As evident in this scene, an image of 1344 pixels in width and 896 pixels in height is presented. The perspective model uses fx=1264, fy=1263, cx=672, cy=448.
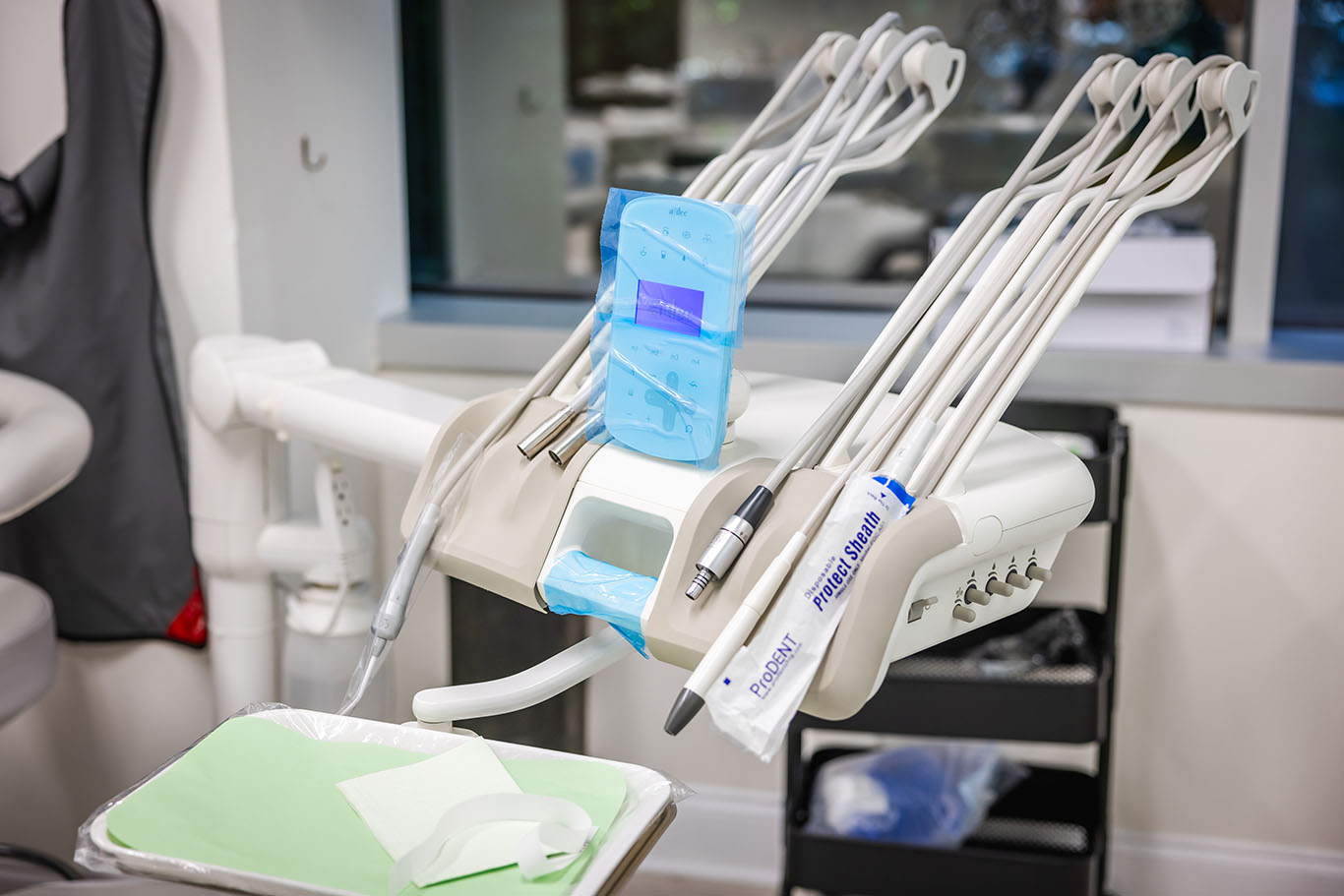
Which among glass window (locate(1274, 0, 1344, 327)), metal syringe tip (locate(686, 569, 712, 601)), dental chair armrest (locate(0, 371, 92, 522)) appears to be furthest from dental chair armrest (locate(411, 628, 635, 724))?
glass window (locate(1274, 0, 1344, 327))

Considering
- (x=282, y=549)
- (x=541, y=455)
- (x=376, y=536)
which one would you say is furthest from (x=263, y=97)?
(x=541, y=455)

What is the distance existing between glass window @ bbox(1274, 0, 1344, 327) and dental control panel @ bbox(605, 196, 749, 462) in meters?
1.67

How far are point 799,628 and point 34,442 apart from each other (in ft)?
2.63

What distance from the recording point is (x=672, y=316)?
0.72 meters

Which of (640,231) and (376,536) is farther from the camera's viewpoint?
(376,536)

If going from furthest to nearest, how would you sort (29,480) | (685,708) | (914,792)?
1. (914,792)
2. (29,480)
3. (685,708)

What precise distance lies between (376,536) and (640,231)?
1.49 m

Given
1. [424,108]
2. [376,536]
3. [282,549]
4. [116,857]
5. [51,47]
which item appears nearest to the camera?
[116,857]

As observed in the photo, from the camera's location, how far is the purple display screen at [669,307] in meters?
0.70

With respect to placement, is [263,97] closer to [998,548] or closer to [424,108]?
[424,108]

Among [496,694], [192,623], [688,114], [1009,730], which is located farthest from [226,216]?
[688,114]

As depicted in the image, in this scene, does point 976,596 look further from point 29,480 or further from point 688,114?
point 688,114

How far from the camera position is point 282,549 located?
1.44m

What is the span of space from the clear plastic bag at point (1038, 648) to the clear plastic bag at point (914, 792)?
161 millimetres
